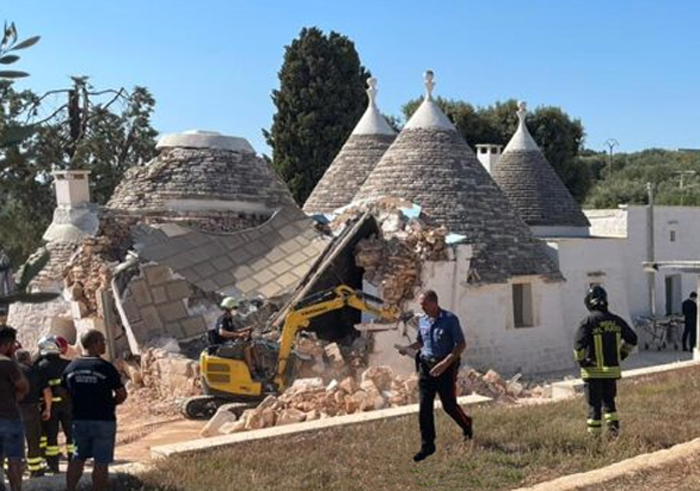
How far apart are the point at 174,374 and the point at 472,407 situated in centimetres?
607

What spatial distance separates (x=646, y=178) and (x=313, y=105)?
25945 millimetres

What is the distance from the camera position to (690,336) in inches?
811

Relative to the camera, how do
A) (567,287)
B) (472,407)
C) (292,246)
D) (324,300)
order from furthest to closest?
(567,287)
(292,246)
(324,300)
(472,407)

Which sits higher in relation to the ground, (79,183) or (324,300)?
(79,183)

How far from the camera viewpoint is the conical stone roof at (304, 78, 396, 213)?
2277 centimetres

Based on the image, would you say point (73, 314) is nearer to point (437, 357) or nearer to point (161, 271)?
point (161, 271)

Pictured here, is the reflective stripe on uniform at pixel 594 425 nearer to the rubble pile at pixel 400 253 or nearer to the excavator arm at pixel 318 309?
the excavator arm at pixel 318 309

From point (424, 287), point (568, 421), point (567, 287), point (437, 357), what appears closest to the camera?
point (437, 357)

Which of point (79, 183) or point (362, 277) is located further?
point (79, 183)

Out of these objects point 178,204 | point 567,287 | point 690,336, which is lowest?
point 690,336

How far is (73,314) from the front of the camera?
16.8 meters

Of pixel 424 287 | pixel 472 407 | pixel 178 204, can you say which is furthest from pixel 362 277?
pixel 472 407

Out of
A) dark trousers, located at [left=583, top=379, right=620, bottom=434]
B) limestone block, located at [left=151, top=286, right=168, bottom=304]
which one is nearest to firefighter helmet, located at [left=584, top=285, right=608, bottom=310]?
dark trousers, located at [left=583, top=379, right=620, bottom=434]

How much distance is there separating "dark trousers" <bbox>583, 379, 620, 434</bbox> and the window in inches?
405
